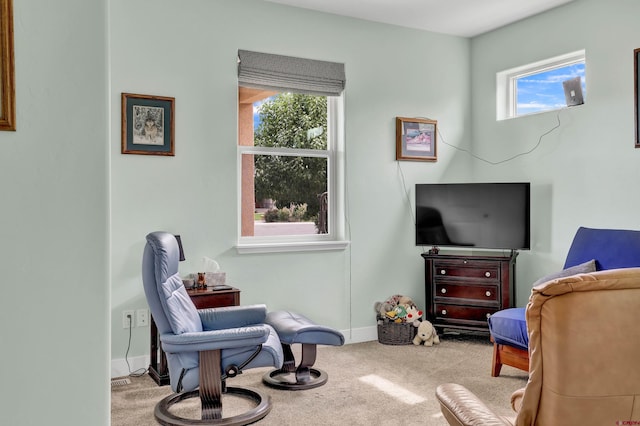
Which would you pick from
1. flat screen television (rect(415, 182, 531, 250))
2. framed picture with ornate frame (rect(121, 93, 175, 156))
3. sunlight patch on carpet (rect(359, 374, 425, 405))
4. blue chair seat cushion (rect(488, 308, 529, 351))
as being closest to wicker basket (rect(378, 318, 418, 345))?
flat screen television (rect(415, 182, 531, 250))

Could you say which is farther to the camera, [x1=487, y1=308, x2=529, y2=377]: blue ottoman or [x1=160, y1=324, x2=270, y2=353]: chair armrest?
[x1=487, y1=308, x2=529, y2=377]: blue ottoman

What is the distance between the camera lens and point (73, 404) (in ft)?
5.43

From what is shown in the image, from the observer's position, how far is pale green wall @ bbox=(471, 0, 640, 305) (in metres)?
3.99

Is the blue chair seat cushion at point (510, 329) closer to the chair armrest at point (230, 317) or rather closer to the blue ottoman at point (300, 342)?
the blue ottoman at point (300, 342)

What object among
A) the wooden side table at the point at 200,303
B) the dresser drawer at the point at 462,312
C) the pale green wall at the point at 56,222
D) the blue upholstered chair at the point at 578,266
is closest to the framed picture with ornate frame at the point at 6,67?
the pale green wall at the point at 56,222

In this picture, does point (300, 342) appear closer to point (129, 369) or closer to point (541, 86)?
point (129, 369)

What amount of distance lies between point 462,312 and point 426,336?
0.39 metres

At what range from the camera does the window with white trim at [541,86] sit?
14.4ft

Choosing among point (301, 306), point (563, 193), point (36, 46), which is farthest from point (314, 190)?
point (36, 46)

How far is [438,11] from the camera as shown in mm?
4547

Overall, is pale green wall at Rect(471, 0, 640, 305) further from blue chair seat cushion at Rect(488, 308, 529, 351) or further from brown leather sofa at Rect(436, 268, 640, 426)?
brown leather sofa at Rect(436, 268, 640, 426)

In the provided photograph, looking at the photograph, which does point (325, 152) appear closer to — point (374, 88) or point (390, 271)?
point (374, 88)

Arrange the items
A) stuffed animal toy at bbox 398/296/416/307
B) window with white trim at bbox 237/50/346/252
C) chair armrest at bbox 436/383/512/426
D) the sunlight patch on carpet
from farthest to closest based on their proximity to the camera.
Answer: stuffed animal toy at bbox 398/296/416/307, window with white trim at bbox 237/50/346/252, the sunlight patch on carpet, chair armrest at bbox 436/383/512/426

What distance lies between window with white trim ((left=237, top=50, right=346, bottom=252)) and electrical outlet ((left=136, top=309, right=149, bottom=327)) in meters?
0.82
